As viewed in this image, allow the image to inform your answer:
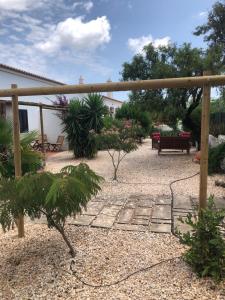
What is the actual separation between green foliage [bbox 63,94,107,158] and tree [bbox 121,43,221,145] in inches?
67.5

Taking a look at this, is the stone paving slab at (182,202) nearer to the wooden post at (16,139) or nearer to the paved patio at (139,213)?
the paved patio at (139,213)

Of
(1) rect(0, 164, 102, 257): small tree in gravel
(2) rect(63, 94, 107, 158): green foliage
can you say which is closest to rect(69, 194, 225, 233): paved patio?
(1) rect(0, 164, 102, 257): small tree in gravel

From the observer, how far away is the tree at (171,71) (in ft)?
32.0

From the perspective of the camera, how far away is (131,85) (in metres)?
3.23

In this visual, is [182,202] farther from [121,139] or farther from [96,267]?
[121,139]

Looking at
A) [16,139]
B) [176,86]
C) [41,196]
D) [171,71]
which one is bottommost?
[41,196]

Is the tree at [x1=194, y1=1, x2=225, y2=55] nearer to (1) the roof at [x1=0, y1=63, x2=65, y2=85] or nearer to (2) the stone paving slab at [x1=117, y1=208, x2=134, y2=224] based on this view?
(1) the roof at [x1=0, y1=63, x2=65, y2=85]

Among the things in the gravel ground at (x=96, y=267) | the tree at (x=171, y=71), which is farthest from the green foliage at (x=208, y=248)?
the tree at (x=171, y=71)

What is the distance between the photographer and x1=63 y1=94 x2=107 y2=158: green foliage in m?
11.7

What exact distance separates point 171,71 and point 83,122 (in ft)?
13.6

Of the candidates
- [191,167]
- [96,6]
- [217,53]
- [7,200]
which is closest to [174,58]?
[217,53]

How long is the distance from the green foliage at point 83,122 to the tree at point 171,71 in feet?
5.63

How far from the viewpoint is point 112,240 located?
3.71 meters

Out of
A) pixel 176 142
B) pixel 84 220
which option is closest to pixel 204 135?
pixel 84 220
